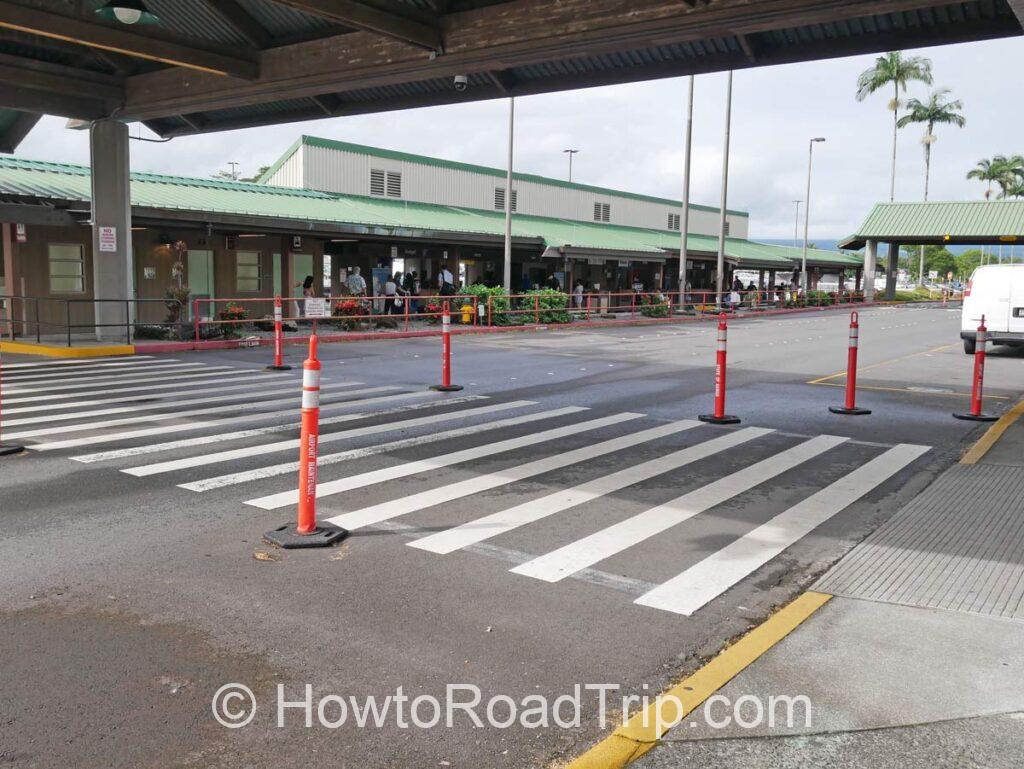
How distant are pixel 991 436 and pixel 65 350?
1725cm

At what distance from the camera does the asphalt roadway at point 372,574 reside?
146 inches

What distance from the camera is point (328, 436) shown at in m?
9.97

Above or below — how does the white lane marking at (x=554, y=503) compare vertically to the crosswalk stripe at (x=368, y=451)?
below

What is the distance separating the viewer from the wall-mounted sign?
20469 mm

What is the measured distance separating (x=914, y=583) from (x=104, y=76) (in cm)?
1889

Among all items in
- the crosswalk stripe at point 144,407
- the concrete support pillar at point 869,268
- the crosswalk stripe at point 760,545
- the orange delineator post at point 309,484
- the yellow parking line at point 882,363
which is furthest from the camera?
the concrete support pillar at point 869,268

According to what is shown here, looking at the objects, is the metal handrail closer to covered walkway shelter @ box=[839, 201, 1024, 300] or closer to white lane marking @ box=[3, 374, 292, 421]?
white lane marking @ box=[3, 374, 292, 421]

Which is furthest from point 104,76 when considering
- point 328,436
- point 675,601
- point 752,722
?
point 752,722

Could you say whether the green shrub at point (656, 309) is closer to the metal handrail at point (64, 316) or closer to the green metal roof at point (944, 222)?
the metal handrail at point (64, 316)

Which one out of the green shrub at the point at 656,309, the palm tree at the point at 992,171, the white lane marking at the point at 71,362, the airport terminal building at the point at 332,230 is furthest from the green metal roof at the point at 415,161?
the palm tree at the point at 992,171

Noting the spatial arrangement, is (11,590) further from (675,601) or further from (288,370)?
(288,370)

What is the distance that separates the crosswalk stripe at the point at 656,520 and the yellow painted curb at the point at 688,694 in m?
1.33

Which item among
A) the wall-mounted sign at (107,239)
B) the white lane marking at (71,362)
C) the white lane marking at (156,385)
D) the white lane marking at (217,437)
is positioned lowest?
the white lane marking at (217,437)

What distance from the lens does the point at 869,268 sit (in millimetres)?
60094
